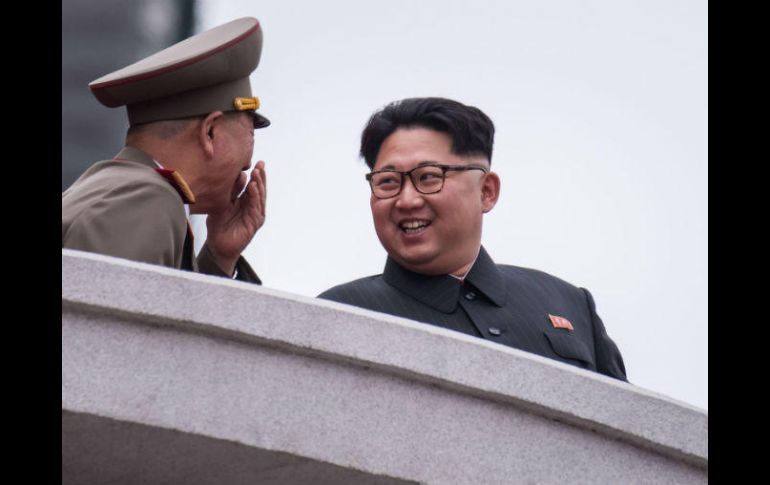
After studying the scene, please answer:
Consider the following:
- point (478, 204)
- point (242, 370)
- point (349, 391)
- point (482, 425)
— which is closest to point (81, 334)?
point (242, 370)

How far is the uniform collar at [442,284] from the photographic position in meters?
6.10

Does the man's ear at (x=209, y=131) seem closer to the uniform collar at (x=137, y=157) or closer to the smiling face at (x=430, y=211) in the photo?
the uniform collar at (x=137, y=157)

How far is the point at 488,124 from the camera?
6.43 metres

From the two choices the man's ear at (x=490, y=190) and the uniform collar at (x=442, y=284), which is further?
the man's ear at (x=490, y=190)

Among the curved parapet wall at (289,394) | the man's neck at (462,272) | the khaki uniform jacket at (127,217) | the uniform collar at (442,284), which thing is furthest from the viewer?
the man's neck at (462,272)

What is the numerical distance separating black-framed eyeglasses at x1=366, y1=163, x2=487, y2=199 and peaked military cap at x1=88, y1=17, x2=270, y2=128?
1.93 ft

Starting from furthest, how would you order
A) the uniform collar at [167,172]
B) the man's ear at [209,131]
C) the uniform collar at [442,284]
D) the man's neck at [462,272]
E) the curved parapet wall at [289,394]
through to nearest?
the man's neck at [462,272] → the uniform collar at [442,284] → the man's ear at [209,131] → the uniform collar at [167,172] → the curved parapet wall at [289,394]

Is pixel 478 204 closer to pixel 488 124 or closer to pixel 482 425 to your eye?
pixel 488 124

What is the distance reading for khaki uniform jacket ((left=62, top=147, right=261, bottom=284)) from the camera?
5152 millimetres

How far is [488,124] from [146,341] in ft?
7.03

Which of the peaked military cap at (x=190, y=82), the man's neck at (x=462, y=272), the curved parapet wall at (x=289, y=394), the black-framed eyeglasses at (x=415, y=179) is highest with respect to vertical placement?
the peaked military cap at (x=190, y=82)

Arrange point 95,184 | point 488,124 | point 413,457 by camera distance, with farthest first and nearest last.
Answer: point 488,124 → point 95,184 → point 413,457

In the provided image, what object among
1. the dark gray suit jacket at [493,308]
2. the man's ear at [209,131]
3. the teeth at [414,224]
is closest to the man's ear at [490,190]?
the dark gray suit jacket at [493,308]

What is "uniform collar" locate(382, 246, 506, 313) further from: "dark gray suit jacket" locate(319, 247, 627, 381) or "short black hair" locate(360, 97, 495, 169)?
"short black hair" locate(360, 97, 495, 169)
